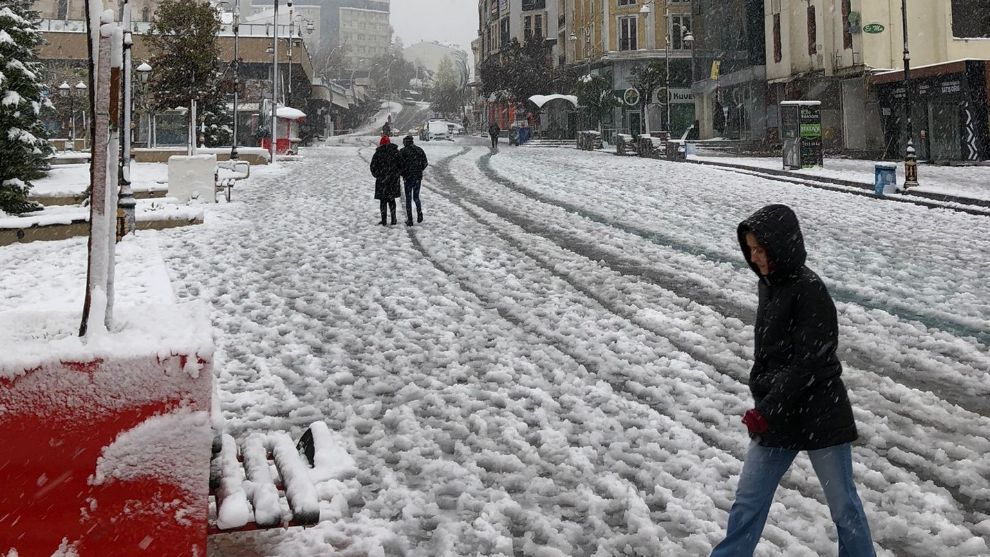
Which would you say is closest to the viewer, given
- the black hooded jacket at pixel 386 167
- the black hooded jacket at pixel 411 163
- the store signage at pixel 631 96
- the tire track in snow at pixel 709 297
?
the tire track in snow at pixel 709 297

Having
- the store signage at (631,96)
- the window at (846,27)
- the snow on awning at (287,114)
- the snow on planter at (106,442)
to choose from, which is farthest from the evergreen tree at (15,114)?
the store signage at (631,96)

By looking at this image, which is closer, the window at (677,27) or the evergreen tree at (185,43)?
the evergreen tree at (185,43)

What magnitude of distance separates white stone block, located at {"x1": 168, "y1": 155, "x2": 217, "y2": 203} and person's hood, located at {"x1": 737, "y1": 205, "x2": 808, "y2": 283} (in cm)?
1864

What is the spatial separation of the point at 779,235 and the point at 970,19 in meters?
37.8

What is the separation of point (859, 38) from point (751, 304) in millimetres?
30113

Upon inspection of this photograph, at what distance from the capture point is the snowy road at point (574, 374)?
434cm

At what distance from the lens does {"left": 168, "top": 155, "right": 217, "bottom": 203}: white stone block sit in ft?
66.2

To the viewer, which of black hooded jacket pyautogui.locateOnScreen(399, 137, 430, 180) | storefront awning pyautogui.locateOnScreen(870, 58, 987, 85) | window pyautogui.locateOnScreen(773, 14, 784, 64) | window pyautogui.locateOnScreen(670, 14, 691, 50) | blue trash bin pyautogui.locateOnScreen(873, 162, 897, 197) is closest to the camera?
black hooded jacket pyautogui.locateOnScreen(399, 137, 430, 180)

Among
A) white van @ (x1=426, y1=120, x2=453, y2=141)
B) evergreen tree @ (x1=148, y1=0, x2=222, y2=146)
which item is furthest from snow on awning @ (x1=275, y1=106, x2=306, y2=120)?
white van @ (x1=426, y1=120, x2=453, y2=141)

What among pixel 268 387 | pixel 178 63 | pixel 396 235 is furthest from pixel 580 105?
pixel 268 387

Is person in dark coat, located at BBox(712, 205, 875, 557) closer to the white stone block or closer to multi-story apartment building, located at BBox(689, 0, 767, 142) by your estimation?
the white stone block

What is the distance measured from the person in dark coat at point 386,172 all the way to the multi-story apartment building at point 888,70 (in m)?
21.2

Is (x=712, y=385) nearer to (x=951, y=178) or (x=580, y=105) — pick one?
(x=951, y=178)

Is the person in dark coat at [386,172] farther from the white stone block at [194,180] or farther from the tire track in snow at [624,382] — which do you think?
the white stone block at [194,180]
